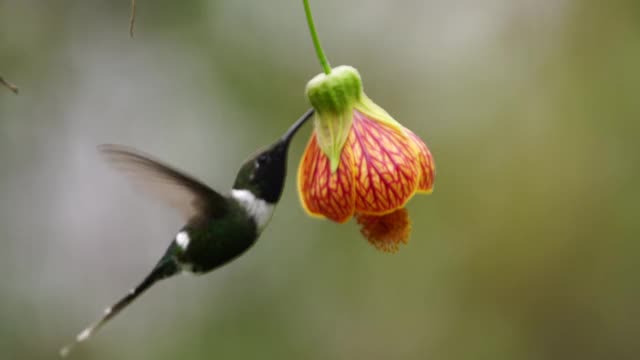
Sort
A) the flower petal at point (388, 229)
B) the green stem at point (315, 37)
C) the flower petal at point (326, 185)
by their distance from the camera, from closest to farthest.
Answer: the green stem at point (315, 37)
the flower petal at point (326, 185)
the flower petal at point (388, 229)

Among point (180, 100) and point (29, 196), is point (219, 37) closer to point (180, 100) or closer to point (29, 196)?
point (180, 100)

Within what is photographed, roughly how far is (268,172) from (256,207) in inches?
3.0

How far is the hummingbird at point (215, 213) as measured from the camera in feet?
5.39

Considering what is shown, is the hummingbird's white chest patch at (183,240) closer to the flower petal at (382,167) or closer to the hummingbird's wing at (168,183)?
the hummingbird's wing at (168,183)

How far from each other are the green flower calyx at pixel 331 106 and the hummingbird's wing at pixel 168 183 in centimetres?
24

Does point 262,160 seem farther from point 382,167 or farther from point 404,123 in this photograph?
point 404,123

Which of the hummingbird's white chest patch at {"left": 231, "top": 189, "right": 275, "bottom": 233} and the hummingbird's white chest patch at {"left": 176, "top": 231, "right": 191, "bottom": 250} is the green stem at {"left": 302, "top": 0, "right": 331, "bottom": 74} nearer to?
the hummingbird's white chest patch at {"left": 231, "top": 189, "right": 275, "bottom": 233}

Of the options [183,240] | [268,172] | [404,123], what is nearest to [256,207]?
[268,172]

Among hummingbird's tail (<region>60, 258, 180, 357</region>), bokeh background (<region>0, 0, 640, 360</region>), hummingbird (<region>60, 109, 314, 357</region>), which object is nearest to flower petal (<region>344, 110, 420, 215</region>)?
hummingbird (<region>60, 109, 314, 357</region>)

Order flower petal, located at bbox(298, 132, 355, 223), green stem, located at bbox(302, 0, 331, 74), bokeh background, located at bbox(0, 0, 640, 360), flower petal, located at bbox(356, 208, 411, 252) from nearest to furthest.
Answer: green stem, located at bbox(302, 0, 331, 74) → flower petal, located at bbox(298, 132, 355, 223) → flower petal, located at bbox(356, 208, 411, 252) → bokeh background, located at bbox(0, 0, 640, 360)

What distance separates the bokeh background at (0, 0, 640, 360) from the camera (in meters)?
4.30

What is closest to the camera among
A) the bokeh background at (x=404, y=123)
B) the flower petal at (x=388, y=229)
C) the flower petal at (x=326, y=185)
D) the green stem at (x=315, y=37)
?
the green stem at (x=315, y=37)

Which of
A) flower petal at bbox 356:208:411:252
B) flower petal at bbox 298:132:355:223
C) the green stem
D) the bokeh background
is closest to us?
the green stem

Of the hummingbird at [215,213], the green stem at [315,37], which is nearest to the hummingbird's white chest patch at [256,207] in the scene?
the hummingbird at [215,213]
